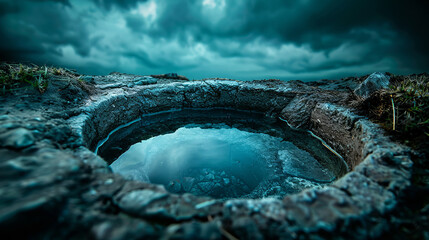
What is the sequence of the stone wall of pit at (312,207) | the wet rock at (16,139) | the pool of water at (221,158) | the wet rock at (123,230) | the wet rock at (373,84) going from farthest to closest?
the wet rock at (373,84) < the pool of water at (221,158) < the wet rock at (16,139) < the stone wall of pit at (312,207) < the wet rock at (123,230)

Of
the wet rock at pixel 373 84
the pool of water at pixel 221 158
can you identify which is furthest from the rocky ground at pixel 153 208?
the wet rock at pixel 373 84

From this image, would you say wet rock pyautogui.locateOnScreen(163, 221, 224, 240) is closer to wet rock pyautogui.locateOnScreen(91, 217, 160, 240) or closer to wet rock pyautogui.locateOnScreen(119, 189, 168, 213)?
wet rock pyautogui.locateOnScreen(91, 217, 160, 240)

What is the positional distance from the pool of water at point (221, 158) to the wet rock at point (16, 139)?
31.5 inches

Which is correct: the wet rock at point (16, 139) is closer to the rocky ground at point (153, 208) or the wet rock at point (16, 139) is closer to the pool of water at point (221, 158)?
the rocky ground at point (153, 208)

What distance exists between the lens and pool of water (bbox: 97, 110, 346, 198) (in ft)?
6.95

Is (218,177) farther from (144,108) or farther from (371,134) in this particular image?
(144,108)

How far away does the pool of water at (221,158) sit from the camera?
2.12m

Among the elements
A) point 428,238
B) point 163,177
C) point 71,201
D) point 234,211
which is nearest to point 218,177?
point 163,177

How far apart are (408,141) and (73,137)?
11.9 feet

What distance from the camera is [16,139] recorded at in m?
1.17

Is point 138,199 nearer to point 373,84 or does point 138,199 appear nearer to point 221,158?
point 221,158

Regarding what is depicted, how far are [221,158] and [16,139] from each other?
227 centimetres

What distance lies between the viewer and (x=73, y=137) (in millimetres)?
1768

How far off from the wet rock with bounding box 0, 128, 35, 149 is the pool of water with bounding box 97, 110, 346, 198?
2.62 feet
